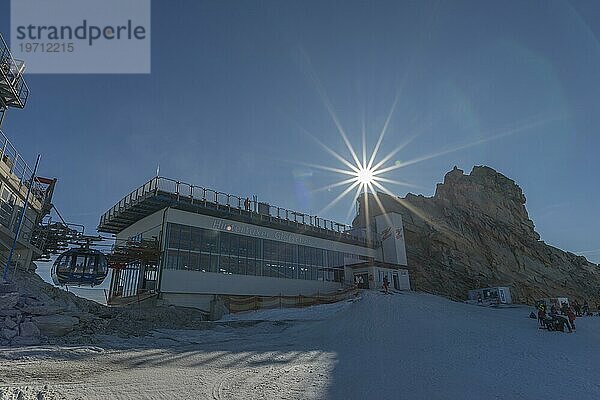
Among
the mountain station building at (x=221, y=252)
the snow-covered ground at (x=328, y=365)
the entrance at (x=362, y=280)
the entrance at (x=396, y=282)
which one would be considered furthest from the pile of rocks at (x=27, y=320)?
the entrance at (x=396, y=282)

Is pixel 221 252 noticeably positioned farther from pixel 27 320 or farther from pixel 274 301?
pixel 27 320

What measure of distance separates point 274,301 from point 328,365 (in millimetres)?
21277

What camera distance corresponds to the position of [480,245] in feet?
214

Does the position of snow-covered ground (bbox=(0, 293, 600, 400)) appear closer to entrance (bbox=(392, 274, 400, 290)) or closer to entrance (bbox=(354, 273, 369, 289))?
entrance (bbox=(354, 273, 369, 289))

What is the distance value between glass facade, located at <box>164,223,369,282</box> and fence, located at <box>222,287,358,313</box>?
2.69 meters

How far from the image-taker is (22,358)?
10.8m

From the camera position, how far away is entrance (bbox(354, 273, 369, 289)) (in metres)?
41.9

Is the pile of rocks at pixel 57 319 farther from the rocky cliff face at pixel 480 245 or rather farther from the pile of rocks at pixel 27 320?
the rocky cliff face at pixel 480 245

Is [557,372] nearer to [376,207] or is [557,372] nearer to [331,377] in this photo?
[331,377]

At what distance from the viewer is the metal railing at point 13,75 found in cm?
2311

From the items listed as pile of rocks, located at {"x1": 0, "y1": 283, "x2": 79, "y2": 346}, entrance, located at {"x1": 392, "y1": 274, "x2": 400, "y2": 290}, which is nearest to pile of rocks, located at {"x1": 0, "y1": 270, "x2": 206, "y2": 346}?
pile of rocks, located at {"x1": 0, "y1": 283, "x2": 79, "y2": 346}

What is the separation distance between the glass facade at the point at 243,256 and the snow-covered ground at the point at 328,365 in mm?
11033

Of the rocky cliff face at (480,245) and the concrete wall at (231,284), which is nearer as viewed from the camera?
the concrete wall at (231,284)

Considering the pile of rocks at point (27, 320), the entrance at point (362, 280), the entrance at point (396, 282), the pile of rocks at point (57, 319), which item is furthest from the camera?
the entrance at point (396, 282)
